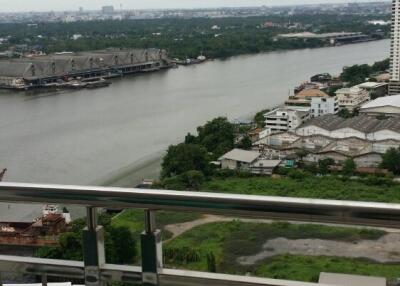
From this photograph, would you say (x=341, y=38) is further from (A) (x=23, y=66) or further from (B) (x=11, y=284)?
(B) (x=11, y=284)

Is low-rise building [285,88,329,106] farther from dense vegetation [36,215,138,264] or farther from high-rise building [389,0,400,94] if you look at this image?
dense vegetation [36,215,138,264]

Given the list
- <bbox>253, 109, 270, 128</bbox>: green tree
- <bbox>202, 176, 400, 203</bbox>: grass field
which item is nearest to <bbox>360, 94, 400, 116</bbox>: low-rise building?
<bbox>253, 109, 270, 128</bbox>: green tree

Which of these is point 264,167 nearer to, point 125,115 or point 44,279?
point 125,115

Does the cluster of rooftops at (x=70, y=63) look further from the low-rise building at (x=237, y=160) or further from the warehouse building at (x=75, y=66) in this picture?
the low-rise building at (x=237, y=160)

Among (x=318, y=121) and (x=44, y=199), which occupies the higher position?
(x=44, y=199)

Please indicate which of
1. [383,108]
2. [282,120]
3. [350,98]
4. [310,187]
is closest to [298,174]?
[310,187]

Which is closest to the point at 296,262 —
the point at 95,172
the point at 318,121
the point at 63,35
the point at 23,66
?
the point at 95,172
